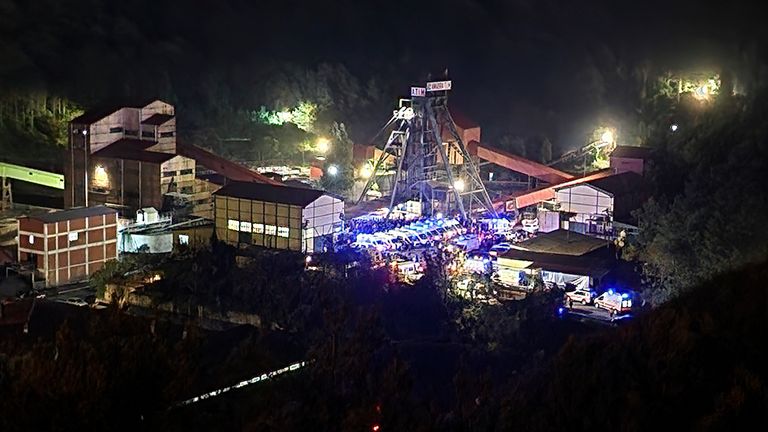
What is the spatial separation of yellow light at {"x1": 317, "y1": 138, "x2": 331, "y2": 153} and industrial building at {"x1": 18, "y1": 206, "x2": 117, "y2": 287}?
6.09 meters

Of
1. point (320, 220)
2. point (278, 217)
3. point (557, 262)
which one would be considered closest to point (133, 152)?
point (278, 217)

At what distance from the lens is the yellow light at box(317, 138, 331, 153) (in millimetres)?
15234

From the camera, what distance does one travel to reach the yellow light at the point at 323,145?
50.0ft

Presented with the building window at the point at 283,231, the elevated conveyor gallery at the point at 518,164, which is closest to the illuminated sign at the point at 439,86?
the elevated conveyor gallery at the point at 518,164

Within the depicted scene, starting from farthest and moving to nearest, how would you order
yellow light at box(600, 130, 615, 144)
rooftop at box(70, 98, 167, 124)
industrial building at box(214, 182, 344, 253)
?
yellow light at box(600, 130, 615, 144) < rooftop at box(70, 98, 167, 124) < industrial building at box(214, 182, 344, 253)

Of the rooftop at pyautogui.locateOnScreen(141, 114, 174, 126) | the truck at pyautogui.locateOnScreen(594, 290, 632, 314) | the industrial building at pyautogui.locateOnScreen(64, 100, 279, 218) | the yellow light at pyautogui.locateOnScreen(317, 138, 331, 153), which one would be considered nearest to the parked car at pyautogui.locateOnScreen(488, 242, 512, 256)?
the truck at pyautogui.locateOnScreen(594, 290, 632, 314)

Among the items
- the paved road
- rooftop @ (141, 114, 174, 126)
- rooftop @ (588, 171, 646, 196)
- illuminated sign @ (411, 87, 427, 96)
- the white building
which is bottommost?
the paved road

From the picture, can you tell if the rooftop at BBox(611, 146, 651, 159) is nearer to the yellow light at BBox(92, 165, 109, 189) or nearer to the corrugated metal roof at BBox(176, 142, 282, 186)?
the corrugated metal roof at BBox(176, 142, 282, 186)

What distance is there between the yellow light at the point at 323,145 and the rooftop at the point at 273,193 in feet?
17.8

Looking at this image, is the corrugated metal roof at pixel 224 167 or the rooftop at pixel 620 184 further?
the corrugated metal roof at pixel 224 167

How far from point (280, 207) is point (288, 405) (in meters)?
5.16

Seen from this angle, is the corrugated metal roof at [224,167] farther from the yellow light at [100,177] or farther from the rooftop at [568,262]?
the rooftop at [568,262]

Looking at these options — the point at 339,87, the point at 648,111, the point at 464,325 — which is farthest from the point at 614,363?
the point at 339,87

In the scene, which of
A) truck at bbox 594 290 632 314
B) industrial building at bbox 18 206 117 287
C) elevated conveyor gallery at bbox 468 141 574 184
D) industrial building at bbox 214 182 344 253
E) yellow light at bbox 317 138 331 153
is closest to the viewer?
truck at bbox 594 290 632 314
